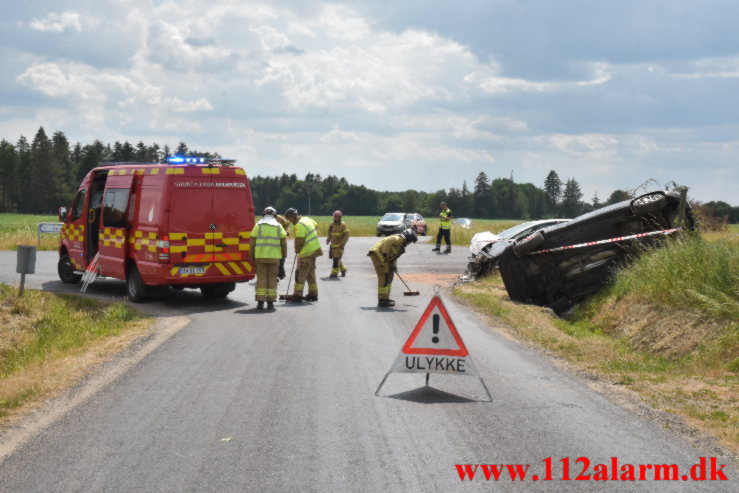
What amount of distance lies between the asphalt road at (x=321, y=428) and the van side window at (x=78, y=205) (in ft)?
25.8

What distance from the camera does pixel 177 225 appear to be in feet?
47.8

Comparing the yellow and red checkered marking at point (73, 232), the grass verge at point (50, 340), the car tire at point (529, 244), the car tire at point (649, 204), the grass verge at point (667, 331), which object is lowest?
the grass verge at point (50, 340)

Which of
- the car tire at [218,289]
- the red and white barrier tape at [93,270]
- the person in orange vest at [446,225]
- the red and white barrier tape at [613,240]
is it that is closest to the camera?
the red and white barrier tape at [613,240]

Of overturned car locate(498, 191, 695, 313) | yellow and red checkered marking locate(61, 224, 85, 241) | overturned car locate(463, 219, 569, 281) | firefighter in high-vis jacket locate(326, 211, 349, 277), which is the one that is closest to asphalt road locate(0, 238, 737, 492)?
overturned car locate(498, 191, 695, 313)

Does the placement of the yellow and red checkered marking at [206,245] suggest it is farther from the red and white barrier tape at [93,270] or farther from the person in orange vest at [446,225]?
the person in orange vest at [446,225]

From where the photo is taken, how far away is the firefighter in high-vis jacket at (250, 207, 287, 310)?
14.6 meters

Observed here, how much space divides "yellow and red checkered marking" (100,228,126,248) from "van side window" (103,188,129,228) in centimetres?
10

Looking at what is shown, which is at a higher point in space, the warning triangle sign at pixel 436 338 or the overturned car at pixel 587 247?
the overturned car at pixel 587 247

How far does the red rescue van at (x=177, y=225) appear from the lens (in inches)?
573

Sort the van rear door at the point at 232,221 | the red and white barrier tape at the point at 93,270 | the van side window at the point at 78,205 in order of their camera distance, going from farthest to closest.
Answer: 1. the van side window at the point at 78,205
2. the red and white barrier tape at the point at 93,270
3. the van rear door at the point at 232,221

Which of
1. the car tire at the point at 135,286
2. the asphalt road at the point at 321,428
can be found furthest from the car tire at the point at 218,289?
the asphalt road at the point at 321,428

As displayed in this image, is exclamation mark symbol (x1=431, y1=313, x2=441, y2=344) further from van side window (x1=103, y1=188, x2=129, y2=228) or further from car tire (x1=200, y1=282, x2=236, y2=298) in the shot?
van side window (x1=103, y1=188, x2=129, y2=228)

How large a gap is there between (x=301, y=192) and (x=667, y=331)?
5992 inches

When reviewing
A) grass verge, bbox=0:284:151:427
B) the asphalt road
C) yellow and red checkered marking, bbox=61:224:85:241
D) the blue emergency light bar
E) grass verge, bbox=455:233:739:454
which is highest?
the blue emergency light bar
